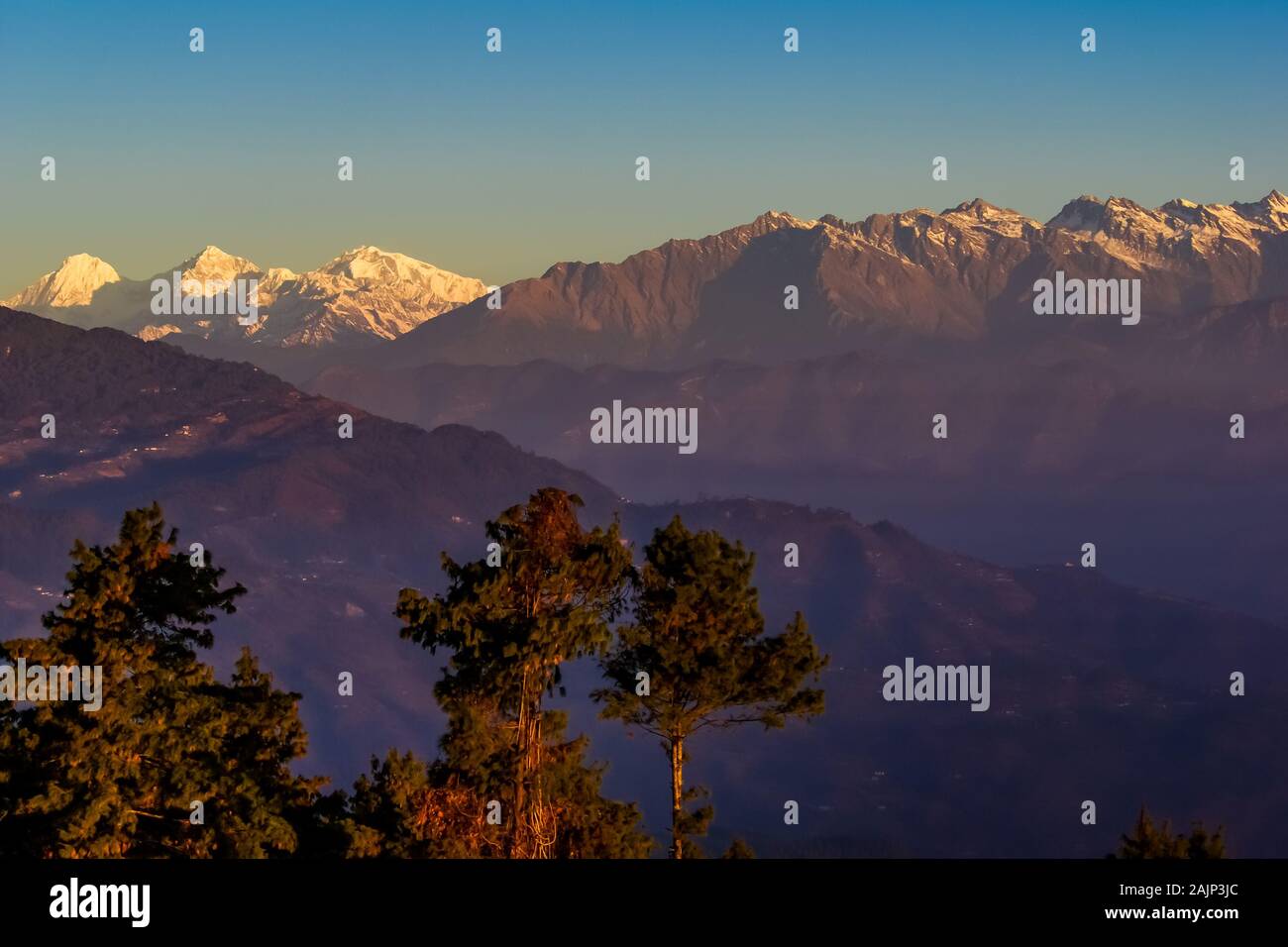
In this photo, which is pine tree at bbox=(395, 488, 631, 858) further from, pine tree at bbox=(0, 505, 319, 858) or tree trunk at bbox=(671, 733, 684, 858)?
pine tree at bbox=(0, 505, 319, 858)

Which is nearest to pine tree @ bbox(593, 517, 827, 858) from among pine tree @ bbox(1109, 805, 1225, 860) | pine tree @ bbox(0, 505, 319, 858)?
pine tree @ bbox(0, 505, 319, 858)

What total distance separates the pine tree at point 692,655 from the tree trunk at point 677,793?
1.9 inches

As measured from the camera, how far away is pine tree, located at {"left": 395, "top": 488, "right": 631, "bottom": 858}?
50.9 metres

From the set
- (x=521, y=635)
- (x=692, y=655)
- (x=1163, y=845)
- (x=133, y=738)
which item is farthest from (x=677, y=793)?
(x=1163, y=845)

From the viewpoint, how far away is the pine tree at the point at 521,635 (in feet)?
167

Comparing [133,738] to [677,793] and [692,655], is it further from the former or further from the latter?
[677,793]

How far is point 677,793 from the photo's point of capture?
188ft

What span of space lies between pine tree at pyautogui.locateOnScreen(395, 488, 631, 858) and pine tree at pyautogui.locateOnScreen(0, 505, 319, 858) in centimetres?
608

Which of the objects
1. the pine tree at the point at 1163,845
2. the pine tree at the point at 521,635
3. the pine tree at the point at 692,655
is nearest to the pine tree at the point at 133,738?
the pine tree at the point at 521,635
